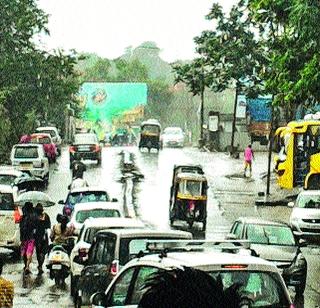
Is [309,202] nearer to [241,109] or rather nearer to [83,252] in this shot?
[83,252]

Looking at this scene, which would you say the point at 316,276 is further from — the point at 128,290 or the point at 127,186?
the point at 127,186

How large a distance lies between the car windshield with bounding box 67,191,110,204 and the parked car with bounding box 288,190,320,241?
16.4 feet

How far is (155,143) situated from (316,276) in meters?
44.6

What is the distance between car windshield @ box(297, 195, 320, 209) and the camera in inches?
1166

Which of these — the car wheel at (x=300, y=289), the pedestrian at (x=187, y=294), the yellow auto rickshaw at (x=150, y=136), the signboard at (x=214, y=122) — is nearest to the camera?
the pedestrian at (x=187, y=294)

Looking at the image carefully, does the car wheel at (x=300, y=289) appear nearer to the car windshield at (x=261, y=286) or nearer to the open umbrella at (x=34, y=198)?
the open umbrella at (x=34, y=198)

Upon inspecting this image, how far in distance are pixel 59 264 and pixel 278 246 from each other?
13.2ft

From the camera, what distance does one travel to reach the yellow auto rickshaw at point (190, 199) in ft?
104

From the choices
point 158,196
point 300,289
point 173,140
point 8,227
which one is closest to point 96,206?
point 8,227

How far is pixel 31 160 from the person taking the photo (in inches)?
1716

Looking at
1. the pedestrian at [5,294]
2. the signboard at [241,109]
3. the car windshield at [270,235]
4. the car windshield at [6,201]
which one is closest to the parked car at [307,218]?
the car windshield at [270,235]

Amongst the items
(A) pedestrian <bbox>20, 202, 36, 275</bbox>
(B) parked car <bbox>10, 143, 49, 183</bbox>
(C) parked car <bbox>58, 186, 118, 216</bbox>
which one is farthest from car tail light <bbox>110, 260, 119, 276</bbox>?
(B) parked car <bbox>10, 143, 49, 183</bbox>

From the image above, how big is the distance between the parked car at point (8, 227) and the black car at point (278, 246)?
16.8 feet

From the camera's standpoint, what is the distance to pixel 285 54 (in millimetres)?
28703
